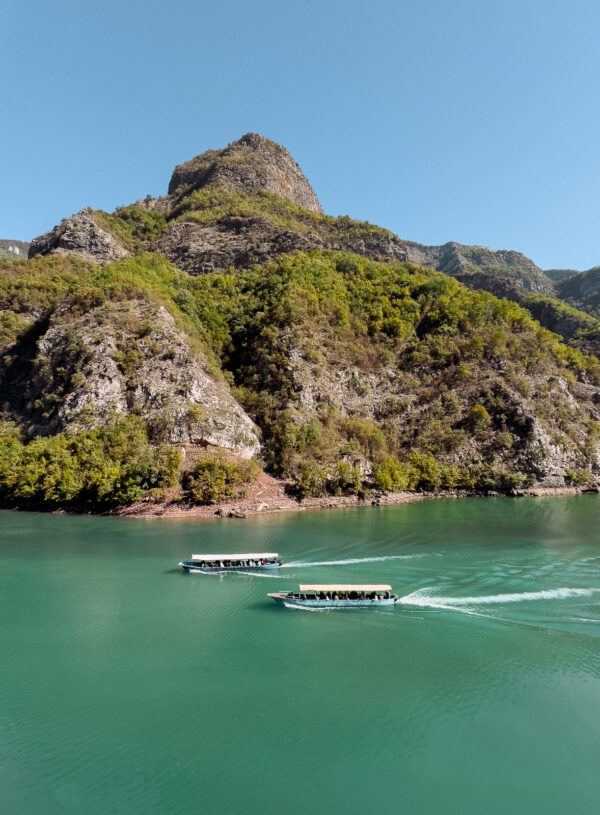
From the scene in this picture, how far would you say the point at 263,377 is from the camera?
202 feet

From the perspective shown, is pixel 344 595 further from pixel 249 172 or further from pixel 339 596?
pixel 249 172

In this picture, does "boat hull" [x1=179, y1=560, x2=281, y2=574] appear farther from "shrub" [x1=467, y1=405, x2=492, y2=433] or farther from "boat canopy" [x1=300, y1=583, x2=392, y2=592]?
"shrub" [x1=467, y1=405, x2=492, y2=433]

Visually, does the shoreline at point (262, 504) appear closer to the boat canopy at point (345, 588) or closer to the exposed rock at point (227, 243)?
the boat canopy at point (345, 588)

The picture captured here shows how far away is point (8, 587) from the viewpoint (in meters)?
22.8

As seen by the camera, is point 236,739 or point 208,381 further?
point 208,381

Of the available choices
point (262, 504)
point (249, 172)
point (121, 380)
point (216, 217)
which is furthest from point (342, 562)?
point (249, 172)

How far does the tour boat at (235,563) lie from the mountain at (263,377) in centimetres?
1714

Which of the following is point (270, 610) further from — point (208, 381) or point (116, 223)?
point (116, 223)

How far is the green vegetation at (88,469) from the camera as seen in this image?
42.5 metres

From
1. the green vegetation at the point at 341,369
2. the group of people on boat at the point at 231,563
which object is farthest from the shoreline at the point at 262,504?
the group of people on boat at the point at 231,563

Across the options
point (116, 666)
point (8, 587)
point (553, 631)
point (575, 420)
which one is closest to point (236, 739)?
point (116, 666)

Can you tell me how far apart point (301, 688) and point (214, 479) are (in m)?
30.7

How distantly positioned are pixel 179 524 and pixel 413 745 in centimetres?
2967

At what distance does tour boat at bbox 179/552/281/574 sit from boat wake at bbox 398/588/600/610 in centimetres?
857
